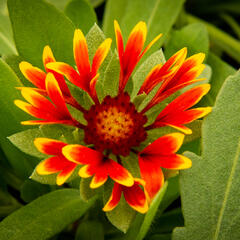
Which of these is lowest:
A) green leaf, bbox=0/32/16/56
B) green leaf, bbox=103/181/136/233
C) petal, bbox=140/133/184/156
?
green leaf, bbox=0/32/16/56

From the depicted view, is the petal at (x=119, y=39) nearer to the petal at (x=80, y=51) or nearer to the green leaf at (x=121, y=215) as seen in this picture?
the petal at (x=80, y=51)

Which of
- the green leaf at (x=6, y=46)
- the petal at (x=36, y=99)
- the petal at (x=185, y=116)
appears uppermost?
the petal at (x=185, y=116)

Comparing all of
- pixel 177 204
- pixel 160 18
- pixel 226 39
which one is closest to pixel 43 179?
pixel 177 204

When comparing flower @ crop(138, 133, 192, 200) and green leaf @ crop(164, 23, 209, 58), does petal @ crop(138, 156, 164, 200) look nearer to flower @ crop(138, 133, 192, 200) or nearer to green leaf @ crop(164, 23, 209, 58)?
flower @ crop(138, 133, 192, 200)

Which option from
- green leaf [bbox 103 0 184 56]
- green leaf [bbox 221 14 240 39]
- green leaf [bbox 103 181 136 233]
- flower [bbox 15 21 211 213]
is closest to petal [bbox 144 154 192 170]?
flower [bbox 15 21 211 213]

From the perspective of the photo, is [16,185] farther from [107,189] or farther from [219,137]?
[219,137]

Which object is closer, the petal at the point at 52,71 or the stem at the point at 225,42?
the petal at the point at 52,71

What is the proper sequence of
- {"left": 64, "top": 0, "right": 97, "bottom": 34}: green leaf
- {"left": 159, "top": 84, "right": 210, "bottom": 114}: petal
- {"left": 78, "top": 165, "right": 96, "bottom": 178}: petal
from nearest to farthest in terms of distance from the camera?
{"left": 78, "top": 165, "right": 96, "bottom": 178}: petal, {"left": 159, "top": 84, "right": 210, "bottom": 114}: petal, {"left": 64, "top": 0, "right": 97, "bottom": 34}: green leaf

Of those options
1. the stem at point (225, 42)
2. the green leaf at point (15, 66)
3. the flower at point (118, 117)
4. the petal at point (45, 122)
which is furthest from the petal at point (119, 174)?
the stem at point (225, 42)
